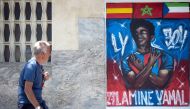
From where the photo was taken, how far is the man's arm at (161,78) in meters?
9.10

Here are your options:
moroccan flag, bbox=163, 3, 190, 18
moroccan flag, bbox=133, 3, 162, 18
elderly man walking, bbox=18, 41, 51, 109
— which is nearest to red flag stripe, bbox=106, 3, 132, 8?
moroccan flag, bbox=133, 3, 162, 18

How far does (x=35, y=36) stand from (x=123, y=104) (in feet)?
6.73

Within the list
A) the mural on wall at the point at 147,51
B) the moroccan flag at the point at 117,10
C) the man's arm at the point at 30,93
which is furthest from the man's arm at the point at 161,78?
the man's arm at the point at 30,93

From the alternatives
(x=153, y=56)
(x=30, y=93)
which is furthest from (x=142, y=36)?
(x=30, y=93)

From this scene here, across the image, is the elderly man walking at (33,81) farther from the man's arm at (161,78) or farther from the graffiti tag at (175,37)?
the graffiti tag at (175,37)

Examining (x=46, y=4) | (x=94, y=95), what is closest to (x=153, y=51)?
(x=94, y=95)

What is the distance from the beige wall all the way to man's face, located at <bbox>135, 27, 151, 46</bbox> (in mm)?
737

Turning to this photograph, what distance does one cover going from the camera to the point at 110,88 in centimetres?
911

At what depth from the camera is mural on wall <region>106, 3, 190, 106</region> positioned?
9.04 metres

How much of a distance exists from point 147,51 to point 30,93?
12.4 ft

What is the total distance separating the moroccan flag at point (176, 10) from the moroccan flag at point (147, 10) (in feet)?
0.36

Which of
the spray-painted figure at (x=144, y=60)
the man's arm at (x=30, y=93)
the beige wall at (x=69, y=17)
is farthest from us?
the spray-painted figure at (x=144, y=60)

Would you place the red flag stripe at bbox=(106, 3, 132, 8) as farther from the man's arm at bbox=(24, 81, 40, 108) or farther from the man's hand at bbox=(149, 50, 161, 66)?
the man's arm at bbox=(24, 81, 40, 108)

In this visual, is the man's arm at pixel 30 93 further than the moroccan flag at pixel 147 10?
No
